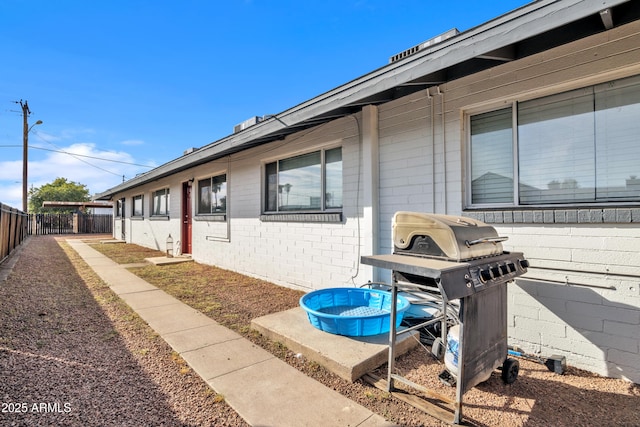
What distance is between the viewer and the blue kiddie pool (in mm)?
3078

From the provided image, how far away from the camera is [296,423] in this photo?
1965 mm

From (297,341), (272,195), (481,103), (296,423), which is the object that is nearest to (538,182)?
(481,103)

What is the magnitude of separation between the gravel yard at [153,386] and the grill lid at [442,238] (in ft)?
3.73

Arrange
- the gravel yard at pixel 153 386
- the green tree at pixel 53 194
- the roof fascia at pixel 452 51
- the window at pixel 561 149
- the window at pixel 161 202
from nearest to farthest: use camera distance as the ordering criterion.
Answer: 1. the gravel yard at pixel 153 386
2. the roof fascia at pixel 452 51
3. the window at pixel 561 149
4. the window at pixel 161 202
5. the green tree at pixel 53 194

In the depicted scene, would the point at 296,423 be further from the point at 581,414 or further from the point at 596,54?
the point at 596,54

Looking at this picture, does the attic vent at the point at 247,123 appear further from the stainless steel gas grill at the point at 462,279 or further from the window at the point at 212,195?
the stainless steel gas grill at the point at 462,279

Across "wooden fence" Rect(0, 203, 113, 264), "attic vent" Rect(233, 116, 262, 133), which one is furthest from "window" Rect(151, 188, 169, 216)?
"wooden fence" Rect(0, 203, 113, 264)

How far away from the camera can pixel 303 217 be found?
5.55m

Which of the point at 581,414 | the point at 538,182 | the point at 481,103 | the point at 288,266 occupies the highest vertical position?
the point at 481,103

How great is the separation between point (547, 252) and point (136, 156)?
104ft

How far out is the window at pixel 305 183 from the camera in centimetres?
527

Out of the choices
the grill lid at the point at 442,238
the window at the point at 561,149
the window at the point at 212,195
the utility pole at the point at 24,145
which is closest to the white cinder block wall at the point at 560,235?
the window at the point at 561,149

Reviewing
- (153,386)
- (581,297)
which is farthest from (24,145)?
(581,297)

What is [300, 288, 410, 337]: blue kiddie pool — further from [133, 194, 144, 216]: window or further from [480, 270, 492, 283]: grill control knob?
[133, 194, 144, 216]: window
